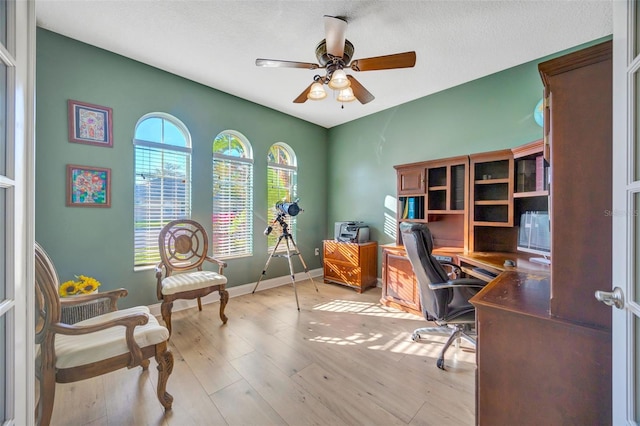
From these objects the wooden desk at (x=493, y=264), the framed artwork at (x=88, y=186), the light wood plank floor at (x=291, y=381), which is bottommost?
the light wood plank floor at (x=291, y=381)

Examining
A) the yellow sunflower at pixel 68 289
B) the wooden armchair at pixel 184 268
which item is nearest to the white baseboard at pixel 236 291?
the wooden armchair at pixel 184 268

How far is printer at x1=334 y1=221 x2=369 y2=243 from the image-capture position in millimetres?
3739

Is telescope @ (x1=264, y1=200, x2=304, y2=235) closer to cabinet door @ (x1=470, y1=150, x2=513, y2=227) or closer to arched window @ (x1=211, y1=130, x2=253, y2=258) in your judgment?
arched window @ (x1=211, y1=130, x2=253, y2=258)

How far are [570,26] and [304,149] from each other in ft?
10.9

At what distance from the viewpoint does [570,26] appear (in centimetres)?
199

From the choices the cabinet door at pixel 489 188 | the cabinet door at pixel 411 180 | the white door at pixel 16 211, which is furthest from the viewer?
the cabinet door at pixel 411 180

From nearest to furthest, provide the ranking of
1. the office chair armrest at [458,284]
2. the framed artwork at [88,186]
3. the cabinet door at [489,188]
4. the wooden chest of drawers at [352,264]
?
the office chair armrest at [458,284] < the framed artwork at [88,186] < the cabinet door at [489,188] < the wooden chest of drawers at [352,264]

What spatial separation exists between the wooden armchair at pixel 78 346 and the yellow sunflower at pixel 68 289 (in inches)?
31.1

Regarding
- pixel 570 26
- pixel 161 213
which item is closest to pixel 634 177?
pixel 570 26

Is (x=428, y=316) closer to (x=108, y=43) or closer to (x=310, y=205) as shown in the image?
(x=310, y=205)

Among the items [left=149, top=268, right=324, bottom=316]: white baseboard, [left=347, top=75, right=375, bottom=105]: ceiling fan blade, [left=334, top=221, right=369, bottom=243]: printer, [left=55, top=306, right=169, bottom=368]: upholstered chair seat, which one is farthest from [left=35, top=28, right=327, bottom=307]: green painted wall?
[left=347, top=75, right=375, bottom=105]: ceiling fan blade

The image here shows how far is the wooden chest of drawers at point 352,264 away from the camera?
357 centimetres

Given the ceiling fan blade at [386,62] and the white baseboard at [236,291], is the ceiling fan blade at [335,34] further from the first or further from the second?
the white baseboard at [236,291]

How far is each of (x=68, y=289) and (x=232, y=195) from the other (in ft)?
6.15
